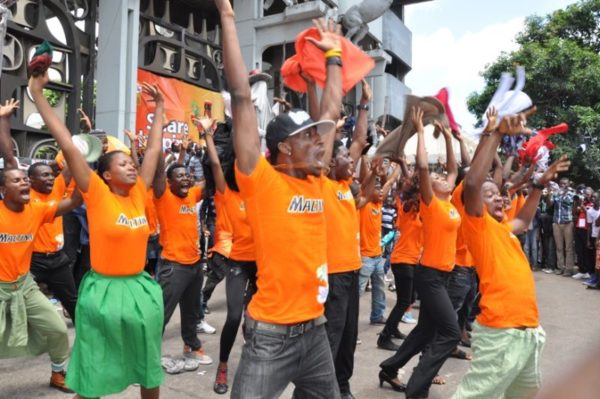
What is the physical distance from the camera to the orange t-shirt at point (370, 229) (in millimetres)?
6828

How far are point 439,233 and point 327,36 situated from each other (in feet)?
7.57

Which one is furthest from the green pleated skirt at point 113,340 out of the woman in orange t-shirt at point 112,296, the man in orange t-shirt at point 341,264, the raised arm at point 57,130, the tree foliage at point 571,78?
the tree foliage at point 571,78

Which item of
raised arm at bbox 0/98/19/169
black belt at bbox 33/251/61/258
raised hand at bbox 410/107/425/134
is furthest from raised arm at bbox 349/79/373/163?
black belt at bbox 33/251/61/258

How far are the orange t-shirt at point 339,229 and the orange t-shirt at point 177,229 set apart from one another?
170 centimetres

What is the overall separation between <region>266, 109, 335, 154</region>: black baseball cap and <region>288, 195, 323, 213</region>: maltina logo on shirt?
0.32 meters

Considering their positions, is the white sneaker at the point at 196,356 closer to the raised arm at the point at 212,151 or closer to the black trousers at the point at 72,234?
the raised arm at the point at 212,151

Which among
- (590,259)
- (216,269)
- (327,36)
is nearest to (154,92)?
(327,36)

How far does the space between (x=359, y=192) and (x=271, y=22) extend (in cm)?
1237

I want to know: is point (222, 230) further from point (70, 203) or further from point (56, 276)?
point (70, 203)

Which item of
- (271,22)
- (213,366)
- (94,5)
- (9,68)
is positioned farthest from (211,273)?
(271,22)

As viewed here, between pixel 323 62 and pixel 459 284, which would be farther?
pixel 459 284

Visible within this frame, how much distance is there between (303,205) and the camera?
9.29 ft

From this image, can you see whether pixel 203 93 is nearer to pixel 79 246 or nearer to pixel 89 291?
pixel 79 246

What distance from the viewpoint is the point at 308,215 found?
2852 mm
